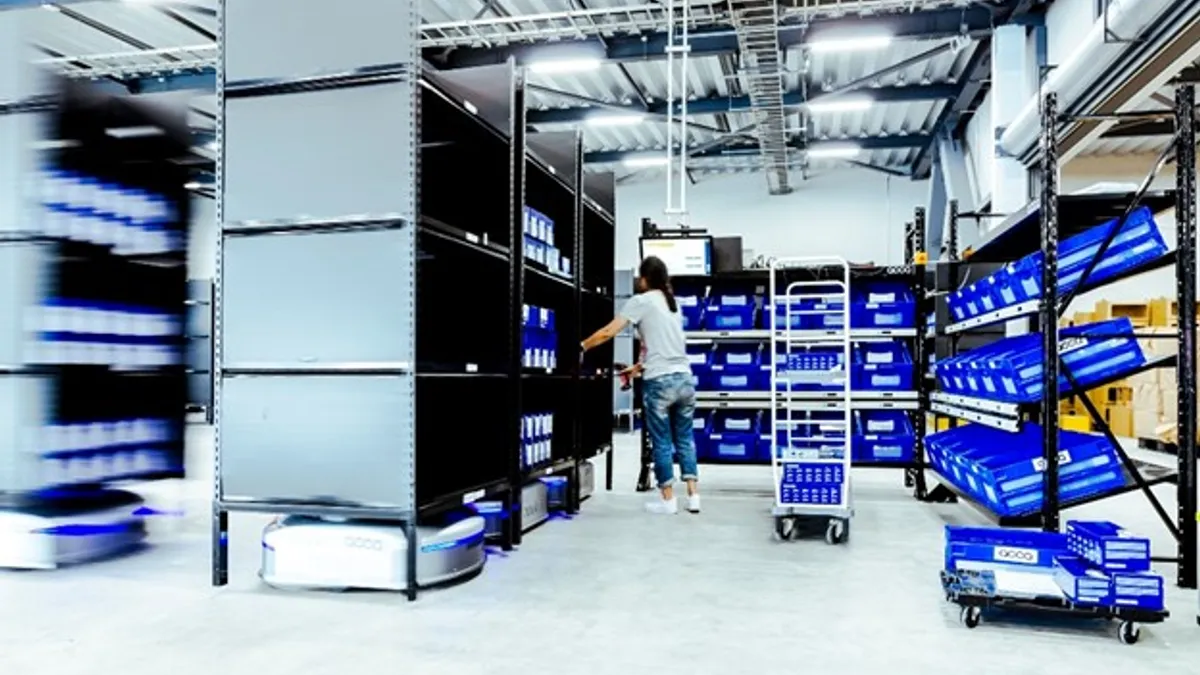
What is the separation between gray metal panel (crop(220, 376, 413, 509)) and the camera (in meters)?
3.55

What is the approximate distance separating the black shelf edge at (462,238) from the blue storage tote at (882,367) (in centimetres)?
359

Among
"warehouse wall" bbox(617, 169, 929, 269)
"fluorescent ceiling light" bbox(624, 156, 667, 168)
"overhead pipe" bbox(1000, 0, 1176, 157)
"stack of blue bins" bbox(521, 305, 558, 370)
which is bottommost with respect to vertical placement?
"stack of blue bins" bbox(521, 305, 558, 370)

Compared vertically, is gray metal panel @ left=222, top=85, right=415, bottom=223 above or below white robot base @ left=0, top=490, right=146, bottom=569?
above

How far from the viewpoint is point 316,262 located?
12.1 feet

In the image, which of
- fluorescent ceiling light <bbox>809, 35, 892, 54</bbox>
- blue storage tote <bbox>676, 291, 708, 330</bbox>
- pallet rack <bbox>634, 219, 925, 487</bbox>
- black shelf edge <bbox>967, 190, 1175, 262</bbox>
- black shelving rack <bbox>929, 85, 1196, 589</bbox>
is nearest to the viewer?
black shelving rack <bbox>929, 85, 1196, 589</bbox>

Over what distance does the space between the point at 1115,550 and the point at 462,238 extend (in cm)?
297

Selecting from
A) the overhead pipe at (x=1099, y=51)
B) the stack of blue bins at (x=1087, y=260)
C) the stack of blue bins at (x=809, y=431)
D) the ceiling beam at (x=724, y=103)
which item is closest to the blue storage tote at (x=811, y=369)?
the stack of blue bins at (x=809, y=431)

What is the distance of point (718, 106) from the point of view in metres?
12.4

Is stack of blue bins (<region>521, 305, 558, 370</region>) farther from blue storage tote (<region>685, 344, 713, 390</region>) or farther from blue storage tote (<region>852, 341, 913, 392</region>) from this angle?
blue storage tote (<region>852, 341, 913, 392</region>)

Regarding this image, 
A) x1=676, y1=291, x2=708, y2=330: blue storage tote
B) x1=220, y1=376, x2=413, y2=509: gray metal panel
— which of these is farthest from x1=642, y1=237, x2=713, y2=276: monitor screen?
x1=220, y1=376, x2=413, y2=509: gray metal panel

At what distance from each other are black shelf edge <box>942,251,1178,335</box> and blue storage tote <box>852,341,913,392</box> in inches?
23.8

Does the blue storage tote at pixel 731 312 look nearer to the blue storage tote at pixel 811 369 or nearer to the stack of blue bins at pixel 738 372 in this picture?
the stack of blue bins at pixel 738 372

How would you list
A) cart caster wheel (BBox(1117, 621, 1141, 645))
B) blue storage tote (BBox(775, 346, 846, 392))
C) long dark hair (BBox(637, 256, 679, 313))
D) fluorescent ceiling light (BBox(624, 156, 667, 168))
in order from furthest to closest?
fluorescent ceiling light (BBox(624, 156, 667, 168)), long dark hair (BBox(637, 256, 679, 313)), blue storage tote (BBox(775, 346, 846, 392)), cart caster wheel (BBox(1117, 621, 1141, 645))

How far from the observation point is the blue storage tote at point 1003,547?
11.3 feet
